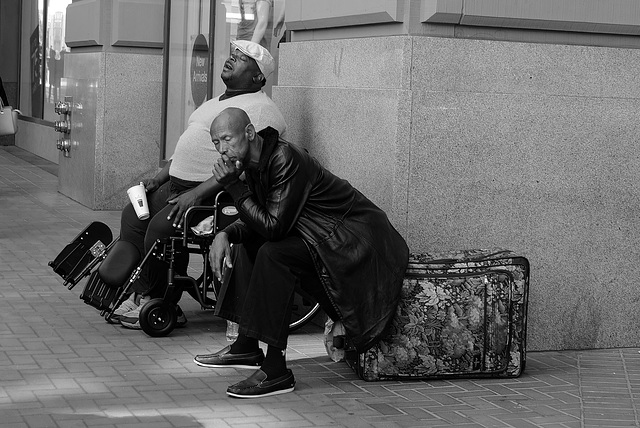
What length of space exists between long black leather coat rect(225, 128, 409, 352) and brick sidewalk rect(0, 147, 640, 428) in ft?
1.36

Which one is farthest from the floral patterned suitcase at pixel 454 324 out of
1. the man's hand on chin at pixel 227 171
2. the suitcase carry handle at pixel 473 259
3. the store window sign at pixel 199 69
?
the store window sign at pixel 199 69

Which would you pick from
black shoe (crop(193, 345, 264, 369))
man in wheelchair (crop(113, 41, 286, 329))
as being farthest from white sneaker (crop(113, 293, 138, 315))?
black shoe (crop(193, 345, 264, 369))

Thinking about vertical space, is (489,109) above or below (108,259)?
above

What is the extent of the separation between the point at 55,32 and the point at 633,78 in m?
14.3

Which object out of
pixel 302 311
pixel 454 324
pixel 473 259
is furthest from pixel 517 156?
pixel 302 311

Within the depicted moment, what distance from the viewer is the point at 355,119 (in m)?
6.53

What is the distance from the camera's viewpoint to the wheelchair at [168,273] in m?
6.36

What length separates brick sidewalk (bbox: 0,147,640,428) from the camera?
4.92 metres

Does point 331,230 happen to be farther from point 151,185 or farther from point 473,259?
point 151,185

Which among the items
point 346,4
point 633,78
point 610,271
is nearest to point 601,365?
point 610,271

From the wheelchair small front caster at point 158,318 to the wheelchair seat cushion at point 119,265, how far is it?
313mm

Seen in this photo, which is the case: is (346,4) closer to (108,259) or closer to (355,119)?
(355,119)

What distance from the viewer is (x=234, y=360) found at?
5.75m

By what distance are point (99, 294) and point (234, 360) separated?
4.21 ft
